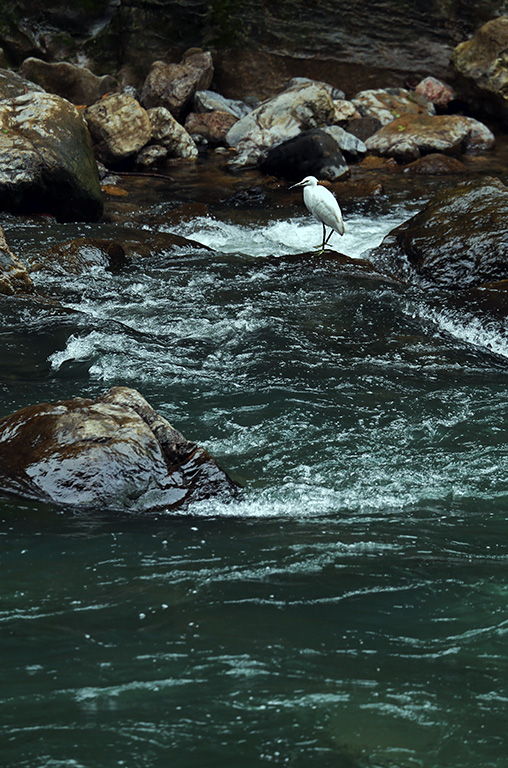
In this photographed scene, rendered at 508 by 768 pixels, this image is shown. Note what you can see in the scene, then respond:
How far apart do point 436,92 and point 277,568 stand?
52.7 ft

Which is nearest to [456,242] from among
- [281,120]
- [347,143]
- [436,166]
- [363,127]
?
[436,166]

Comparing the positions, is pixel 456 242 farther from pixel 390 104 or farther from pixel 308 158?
pixel 390 104

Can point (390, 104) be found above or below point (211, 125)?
above

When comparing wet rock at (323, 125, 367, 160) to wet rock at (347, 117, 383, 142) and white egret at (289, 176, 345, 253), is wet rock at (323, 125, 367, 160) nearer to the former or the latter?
wet rock at (347, 117, 383, 142)

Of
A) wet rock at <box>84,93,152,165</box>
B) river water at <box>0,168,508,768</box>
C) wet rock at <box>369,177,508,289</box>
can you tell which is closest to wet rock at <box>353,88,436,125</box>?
wet rock at <box>84,93,152,165</box>

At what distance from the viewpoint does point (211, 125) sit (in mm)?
15078

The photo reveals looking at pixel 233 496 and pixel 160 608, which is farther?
pixel 233 496

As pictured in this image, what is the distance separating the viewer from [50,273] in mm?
7402

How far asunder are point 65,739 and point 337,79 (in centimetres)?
1742

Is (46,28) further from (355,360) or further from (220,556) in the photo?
(220,556)

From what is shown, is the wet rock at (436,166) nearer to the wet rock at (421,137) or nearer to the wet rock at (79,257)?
the wet rock at (421,137)

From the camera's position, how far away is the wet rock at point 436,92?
55.0ft

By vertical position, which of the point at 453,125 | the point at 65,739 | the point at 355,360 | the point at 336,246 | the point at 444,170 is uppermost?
the point at 453,125

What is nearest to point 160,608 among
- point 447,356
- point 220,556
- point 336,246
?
point 220,556
